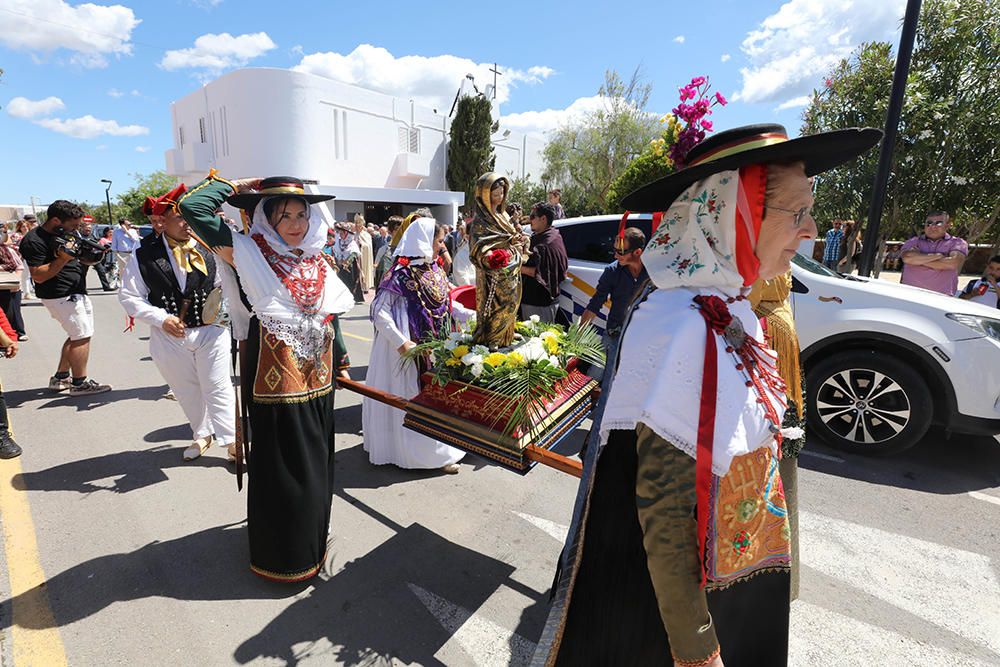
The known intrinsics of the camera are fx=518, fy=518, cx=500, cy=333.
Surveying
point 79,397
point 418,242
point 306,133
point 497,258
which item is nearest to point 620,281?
point 418,242

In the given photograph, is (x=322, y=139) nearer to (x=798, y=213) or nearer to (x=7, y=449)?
(x=7, y=449)

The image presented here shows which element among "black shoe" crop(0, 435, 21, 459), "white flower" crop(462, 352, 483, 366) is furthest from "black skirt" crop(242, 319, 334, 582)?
"black shoe" crop(0, 435, 21, 459)

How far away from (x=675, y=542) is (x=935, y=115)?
1020cm

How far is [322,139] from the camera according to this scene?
2880 centimetres

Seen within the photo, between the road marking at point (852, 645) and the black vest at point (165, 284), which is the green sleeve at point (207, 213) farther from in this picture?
→ the road marking at point (852, 645)

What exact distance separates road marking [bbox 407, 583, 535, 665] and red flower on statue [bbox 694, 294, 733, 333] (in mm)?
1884

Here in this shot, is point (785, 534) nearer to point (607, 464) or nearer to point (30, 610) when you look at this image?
point (607, 464)

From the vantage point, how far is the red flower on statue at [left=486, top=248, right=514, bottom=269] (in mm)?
2912

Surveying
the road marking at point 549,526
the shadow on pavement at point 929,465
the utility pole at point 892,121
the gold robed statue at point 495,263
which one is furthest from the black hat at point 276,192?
the utility pole at point 892,121

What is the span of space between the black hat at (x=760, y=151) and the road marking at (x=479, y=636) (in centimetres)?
Answer: 215

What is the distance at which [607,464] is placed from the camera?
1446mm

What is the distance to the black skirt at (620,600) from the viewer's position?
1448 millimetres

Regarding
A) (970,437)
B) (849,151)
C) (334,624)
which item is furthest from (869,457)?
(334,624)

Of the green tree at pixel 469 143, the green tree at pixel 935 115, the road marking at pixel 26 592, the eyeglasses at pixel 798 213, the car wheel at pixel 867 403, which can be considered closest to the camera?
the eyeglasses at pixel 798 213
